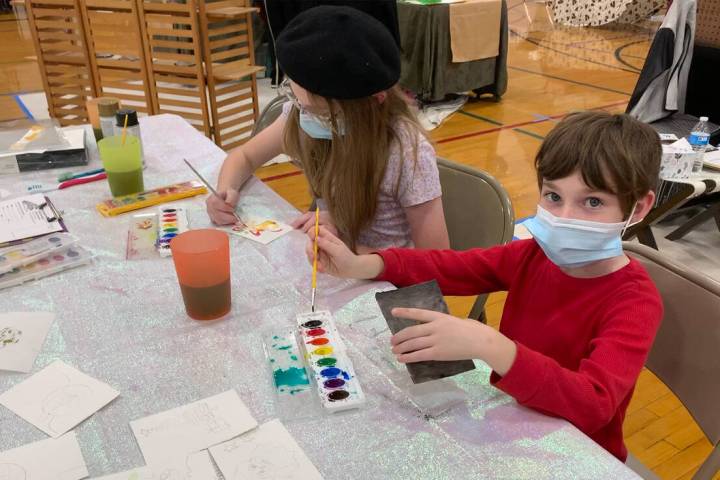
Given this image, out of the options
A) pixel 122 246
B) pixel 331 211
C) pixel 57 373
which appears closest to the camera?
pixel 57 373

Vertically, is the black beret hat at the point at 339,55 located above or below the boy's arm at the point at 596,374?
above

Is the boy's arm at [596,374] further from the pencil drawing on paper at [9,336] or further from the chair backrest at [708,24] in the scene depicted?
the chair backrest at [708,24]

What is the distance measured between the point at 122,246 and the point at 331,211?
0.47 meters

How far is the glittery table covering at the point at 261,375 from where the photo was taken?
2.44ft

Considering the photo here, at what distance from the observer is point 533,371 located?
0.79 metres

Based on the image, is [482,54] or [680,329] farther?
[482,54]

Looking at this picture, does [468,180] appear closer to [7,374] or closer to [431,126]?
[7,374]

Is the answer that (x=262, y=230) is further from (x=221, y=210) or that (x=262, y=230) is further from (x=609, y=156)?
(x=609, y=156)

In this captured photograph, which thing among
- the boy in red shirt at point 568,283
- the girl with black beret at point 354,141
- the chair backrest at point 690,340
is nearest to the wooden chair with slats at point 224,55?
the girl with black beret at point 354,141

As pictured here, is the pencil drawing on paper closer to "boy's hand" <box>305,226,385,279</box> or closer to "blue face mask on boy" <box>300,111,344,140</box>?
"boy's hand" <box>305,226,385,279</box>

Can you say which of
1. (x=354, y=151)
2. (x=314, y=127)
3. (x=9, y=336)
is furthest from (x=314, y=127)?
(x=9, y=336)

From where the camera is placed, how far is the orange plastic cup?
38.2 inches

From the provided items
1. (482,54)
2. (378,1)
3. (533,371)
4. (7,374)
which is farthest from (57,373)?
(482,54)

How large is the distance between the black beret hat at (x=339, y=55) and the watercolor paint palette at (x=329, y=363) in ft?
1.54
